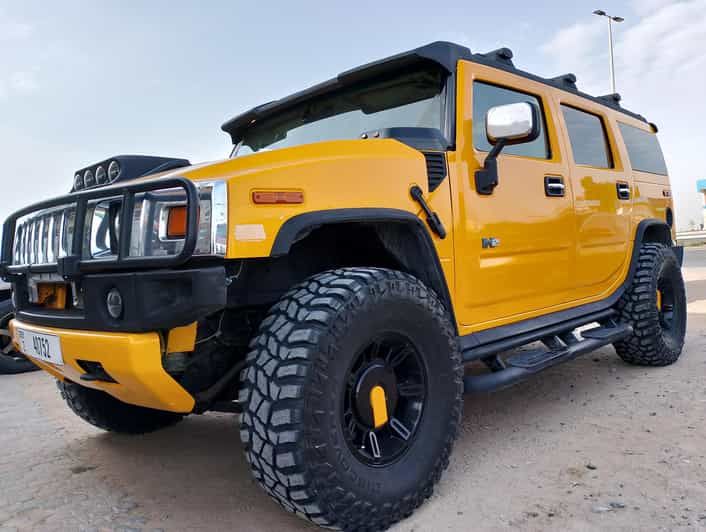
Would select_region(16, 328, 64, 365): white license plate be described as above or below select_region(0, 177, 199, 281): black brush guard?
below

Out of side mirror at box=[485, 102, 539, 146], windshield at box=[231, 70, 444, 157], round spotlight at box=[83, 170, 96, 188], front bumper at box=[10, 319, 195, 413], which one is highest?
windshield at box=[231, 70, 444, 157]

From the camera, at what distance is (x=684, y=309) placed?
15.8ft

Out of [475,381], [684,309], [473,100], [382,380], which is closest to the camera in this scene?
[382,380]

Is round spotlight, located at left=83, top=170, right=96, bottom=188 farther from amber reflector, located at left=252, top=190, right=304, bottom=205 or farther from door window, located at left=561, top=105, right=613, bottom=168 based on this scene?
door window, located at left=561, top=105, right=613, bottom=168

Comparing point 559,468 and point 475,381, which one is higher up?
point 475,381

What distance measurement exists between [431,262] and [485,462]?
101 cm

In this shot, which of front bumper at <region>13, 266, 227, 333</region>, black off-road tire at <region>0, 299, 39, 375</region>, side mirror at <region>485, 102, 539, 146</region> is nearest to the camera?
front bumper at <region>13, 266, 227, 333</region>

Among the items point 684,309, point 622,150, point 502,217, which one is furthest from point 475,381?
point 684,309

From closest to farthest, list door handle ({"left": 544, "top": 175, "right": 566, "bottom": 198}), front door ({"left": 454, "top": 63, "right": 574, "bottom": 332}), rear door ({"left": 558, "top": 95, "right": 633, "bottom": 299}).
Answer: front door ({"left": 454, "top": 63, "right": 574, "bottom": 332})
door handle ({"left": 544, "top": 175, "right": 566, "bottom": 198})
rear door ({"left": 558, "top": 95, "right": 633, "bottom": 299})

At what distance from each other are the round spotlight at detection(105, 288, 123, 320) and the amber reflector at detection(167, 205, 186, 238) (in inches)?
10.5

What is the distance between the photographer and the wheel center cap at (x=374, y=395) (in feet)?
6.95

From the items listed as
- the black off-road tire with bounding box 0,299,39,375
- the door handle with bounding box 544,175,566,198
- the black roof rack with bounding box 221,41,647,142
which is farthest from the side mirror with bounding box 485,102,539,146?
the black off-road tire with bounding box 0,299,39,375

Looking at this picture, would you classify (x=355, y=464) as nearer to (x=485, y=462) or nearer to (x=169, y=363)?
(x=169, y=363)

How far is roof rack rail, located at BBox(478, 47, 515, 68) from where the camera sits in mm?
3189
